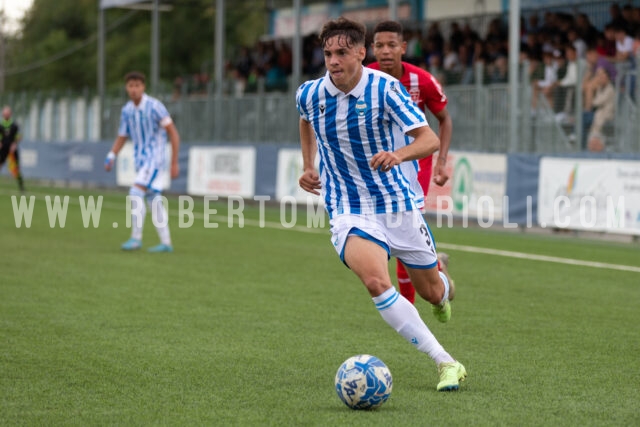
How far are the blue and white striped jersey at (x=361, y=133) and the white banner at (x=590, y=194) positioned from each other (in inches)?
397

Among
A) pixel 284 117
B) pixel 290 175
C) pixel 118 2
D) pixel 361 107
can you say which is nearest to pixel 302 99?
pixel 361 107

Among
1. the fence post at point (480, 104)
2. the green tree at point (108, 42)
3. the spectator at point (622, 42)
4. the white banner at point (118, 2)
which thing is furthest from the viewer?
the green tree at point (108, 42)

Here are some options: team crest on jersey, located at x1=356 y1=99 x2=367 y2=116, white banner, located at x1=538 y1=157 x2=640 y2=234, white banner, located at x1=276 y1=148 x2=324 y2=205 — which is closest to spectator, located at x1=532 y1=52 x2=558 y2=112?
white banner, located at x1=538 y1=157 x2=640 y2=234

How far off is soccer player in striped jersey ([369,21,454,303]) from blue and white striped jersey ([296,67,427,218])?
1.70 meters

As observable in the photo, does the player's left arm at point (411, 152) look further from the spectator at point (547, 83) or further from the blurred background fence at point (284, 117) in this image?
the spectator at point (547, 83)

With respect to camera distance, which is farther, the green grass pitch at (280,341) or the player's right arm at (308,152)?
the player's right arm at (308,152)

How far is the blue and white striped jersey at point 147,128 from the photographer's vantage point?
14.1 m

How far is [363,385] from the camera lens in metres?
5.73

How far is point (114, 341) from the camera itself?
7.82 m

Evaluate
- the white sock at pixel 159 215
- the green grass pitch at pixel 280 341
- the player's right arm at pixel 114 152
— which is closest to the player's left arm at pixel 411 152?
the green grass pitch at pixel 280 341

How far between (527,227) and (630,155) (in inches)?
119

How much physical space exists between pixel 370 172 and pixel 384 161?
0.52 meters

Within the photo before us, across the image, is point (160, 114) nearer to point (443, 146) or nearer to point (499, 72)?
point (443, 146)

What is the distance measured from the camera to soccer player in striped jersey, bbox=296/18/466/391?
619 cm
